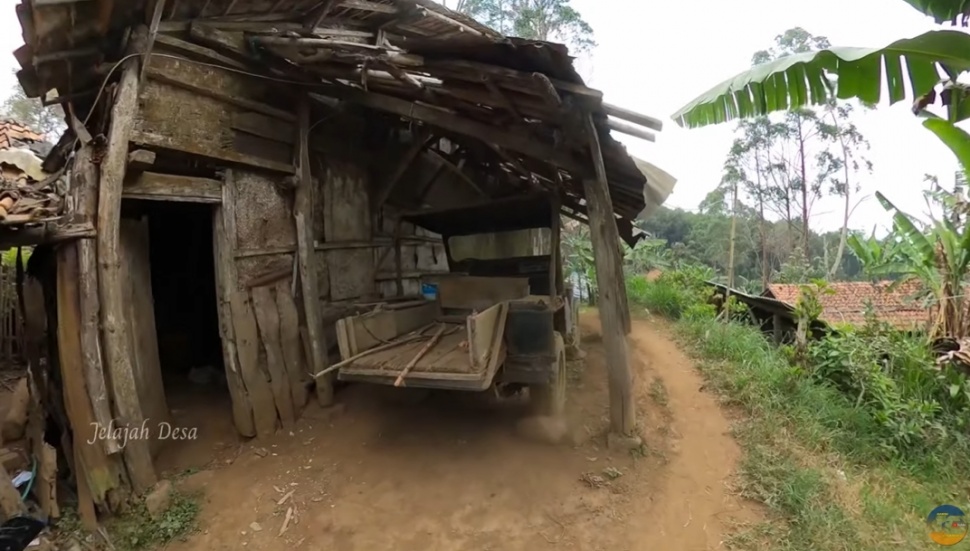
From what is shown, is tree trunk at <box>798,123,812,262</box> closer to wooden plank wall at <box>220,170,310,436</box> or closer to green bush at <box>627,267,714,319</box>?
green bush at <box>627,267,714,319</box>

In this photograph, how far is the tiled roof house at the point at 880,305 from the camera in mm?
5874

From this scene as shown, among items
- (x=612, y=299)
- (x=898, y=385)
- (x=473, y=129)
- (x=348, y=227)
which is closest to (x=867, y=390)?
(x=898, y=385)

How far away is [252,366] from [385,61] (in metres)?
2.86

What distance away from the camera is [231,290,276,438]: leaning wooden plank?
412 centimetres

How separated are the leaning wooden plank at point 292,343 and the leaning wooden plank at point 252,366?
9.7 inches

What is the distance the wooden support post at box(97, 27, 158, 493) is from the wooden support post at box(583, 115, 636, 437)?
348cm

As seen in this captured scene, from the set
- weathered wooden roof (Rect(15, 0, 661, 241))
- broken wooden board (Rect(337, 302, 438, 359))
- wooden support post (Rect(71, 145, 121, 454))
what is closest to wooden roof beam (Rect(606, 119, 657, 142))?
weathered wooden roof (Rect(15, 0, 661, 241))

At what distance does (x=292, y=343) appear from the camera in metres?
4.54

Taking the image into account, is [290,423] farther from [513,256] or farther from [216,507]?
[513,256]

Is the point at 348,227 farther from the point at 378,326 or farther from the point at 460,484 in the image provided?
the point at 460,484

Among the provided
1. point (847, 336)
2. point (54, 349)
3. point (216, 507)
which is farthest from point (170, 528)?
point (847, 336)

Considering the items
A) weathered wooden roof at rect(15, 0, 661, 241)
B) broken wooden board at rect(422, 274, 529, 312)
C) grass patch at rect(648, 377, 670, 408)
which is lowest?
grass patch at rect(648, 377, 670, 408)

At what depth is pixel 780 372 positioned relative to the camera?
5500 mm

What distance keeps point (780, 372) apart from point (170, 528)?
611cm
